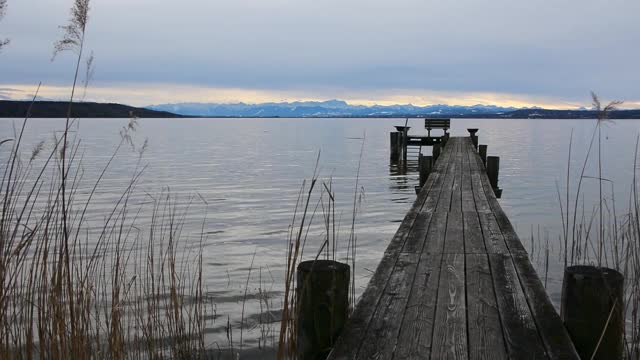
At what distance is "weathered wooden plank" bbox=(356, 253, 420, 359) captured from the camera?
299 centimetres

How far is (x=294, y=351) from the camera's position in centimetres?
321

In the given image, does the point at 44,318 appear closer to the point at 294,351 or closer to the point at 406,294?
the point at 294,351

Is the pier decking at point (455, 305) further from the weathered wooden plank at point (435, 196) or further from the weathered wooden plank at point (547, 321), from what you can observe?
the weathered wooden plank at point (435, 196)

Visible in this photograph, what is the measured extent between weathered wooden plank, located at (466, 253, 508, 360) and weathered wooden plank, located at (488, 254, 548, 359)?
0.04 metres

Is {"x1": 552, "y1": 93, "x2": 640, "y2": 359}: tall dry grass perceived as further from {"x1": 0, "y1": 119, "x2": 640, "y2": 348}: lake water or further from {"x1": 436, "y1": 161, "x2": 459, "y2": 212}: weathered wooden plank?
{"x1": 436, "y1": 161, "x2": 459, "y2": 212}: weathered wooden plank

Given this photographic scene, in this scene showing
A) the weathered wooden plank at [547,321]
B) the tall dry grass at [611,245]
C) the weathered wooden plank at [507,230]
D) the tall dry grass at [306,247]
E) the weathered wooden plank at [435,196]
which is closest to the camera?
the tall dry grass at [306,247]

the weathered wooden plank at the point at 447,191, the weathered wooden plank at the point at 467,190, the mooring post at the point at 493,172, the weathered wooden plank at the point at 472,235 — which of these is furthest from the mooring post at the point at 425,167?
the weathered wooden plank at the point at 472,235

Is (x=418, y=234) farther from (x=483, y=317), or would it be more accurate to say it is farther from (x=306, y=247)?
(x=306, y=247)

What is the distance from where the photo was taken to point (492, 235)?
5668mm

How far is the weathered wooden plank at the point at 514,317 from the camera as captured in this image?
2.96m

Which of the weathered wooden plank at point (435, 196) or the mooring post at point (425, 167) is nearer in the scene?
the weathered wooden plank at point (435, 196)

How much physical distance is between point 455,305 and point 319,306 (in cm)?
104

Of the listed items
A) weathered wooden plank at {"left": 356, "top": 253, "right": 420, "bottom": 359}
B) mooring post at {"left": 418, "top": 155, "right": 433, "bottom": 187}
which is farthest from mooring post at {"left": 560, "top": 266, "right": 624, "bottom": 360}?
mooring post at {"left": 418, "top": 155, "right": 433, "bottom": 187}

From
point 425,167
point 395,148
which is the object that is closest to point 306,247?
point 425,167
